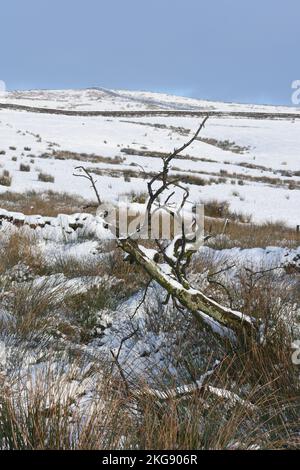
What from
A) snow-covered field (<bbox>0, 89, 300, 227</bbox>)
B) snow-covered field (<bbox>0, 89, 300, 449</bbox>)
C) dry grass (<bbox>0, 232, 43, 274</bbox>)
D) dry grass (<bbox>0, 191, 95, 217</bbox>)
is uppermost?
snow-covered field (<bbox>0, 89, 300, 227</bbox>)

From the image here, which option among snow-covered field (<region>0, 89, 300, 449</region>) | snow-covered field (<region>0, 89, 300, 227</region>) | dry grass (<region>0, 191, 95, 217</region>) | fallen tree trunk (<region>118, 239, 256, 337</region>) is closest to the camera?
snow-covered field (<region>0, 89, 300, 449</region>)

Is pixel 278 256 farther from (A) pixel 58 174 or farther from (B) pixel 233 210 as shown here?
(A) pixel 58 174

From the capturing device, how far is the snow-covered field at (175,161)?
14.8 metres

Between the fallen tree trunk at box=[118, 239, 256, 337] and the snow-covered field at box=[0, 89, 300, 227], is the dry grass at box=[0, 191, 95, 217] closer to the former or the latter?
the snow-covered field at box=[0, 89, 300, 227]

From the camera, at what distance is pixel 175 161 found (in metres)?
25.5

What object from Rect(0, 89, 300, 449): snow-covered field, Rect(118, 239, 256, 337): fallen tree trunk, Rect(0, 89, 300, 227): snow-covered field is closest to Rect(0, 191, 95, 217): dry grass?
Rect(0, 89, 300, 449): snow-covered field

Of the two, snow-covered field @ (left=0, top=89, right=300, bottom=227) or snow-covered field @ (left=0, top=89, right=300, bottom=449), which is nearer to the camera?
→ snow-covered field @ (left=0, top=89, right=300, bottom=449)

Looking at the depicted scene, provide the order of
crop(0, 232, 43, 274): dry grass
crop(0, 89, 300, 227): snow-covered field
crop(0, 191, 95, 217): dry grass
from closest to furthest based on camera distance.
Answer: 1. crop(0, 232, 43, 274): dry grass
2. crop(0, 191, 95, 217): dry grass
3. crop(0, 89, 300, 227): snow-covered field

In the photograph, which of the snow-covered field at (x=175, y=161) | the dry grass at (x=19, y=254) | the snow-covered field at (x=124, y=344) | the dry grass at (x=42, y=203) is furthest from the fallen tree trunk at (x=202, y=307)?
the dry grass at (x=42, y=203)

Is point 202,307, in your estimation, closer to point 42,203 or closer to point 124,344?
point 124,344

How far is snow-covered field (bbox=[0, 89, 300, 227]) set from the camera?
1480 cm

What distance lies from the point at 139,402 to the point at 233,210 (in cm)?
1118

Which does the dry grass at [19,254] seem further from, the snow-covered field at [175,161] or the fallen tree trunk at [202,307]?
the snow-covered field at [175,161]

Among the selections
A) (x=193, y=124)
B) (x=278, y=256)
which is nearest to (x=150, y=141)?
(x=193, y=124)
